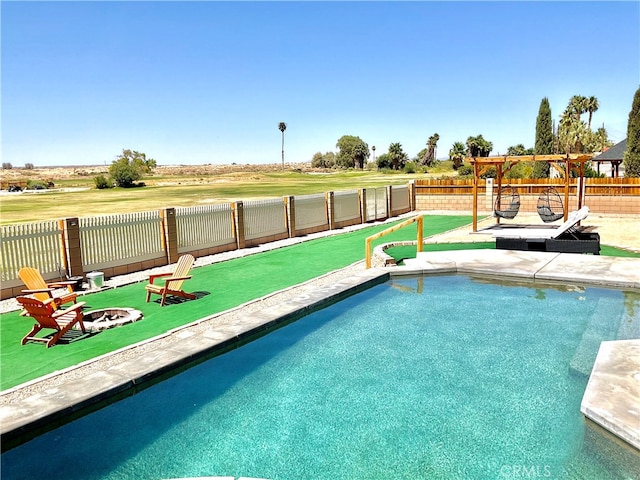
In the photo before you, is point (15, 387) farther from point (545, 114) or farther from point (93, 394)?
point (545, 114)

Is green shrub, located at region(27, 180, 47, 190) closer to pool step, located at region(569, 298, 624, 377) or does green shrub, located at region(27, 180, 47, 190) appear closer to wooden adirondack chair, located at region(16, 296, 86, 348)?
wooden adirondack chair, located at region(16, 296, 86, 348)

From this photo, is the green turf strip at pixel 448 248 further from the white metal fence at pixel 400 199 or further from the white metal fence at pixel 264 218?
the white metal fence at pixel 400 199

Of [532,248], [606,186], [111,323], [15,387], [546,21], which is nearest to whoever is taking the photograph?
[15,387]

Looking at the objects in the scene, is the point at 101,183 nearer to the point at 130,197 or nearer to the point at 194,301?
the point at 130,197

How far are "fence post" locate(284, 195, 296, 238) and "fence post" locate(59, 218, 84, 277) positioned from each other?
311 inches

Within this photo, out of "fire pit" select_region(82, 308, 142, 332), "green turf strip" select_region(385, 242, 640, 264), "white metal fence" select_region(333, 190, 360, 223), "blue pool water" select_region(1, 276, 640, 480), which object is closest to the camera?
"blue pool water" select_region(1, 276, 640, 480)

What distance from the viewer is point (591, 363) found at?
21.5 ft

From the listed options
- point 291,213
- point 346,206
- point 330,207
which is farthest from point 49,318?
point 346,206

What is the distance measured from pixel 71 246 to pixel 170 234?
280 centimetres

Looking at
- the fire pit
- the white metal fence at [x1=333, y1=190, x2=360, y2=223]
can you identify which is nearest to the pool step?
the fire pit

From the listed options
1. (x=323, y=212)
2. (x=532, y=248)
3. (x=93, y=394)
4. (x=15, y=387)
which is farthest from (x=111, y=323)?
(x=323, y=212)

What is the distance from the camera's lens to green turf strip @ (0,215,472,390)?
6902mm

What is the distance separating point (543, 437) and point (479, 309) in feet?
14.0

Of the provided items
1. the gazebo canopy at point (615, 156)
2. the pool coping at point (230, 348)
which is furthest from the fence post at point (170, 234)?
the gazebo canopy at point (615, 156)
